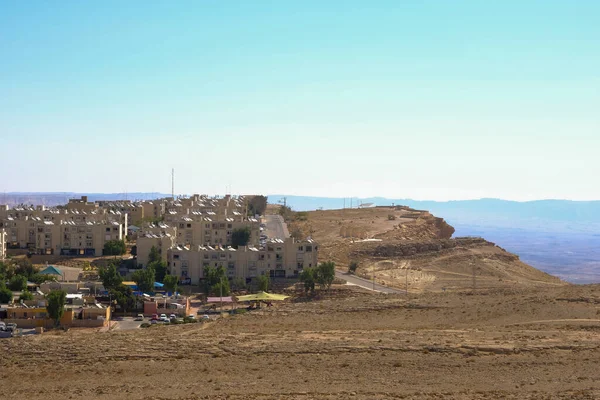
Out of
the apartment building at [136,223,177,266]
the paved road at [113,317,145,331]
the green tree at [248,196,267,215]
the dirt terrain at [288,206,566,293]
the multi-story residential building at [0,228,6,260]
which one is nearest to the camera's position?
the paved road at [113,317,145,331]

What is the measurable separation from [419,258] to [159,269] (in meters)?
25.0

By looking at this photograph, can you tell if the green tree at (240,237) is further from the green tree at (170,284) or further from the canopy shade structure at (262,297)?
the canopy shade structure at (262,297)

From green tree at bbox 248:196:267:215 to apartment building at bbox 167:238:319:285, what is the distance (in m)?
44.5

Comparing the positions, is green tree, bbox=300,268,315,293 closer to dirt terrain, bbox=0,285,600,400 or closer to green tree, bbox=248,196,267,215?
dirt terrain, bbox=0,285,600,400

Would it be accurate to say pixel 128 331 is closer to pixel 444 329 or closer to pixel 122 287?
pixel 122 287

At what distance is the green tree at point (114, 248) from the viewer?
64.3 meters

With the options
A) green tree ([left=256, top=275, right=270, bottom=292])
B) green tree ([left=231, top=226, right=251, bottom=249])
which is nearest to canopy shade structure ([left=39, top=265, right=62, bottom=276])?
green tree ([left=256, top=275, right=270, bottom=292])

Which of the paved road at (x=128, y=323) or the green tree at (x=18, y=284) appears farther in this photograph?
the green tree at (x=18, y=284)

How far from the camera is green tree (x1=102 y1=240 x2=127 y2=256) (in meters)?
64.3

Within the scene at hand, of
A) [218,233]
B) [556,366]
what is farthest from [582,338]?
[218,233]

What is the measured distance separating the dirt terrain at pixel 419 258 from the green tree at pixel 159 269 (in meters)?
15.9

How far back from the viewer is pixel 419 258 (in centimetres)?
6762

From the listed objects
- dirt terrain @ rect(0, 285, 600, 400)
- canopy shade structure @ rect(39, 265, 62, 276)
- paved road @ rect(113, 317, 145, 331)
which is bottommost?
paved road @ rect(113, 317, 145, 331)

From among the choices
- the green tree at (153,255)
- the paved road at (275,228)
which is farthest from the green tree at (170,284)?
the paved road at (275,228)
